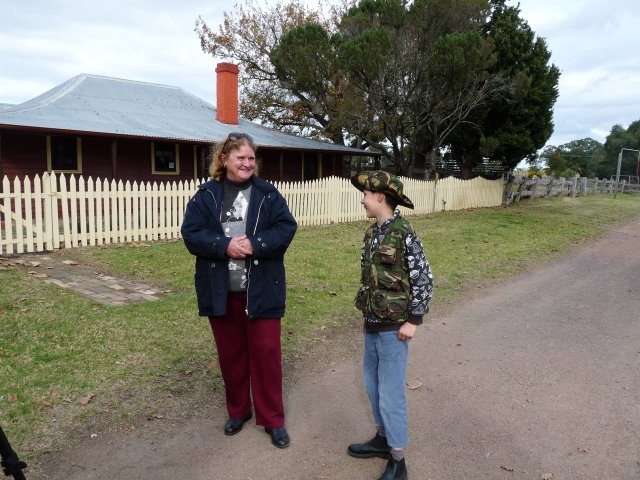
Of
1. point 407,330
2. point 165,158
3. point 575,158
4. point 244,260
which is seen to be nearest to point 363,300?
point 407,330

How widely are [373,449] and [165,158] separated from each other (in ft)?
53.8

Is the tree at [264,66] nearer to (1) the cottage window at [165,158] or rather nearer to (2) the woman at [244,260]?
(1) the cottage window at [165,158]

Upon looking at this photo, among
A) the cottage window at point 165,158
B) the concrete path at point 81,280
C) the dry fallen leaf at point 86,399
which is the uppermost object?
the cottage window at point 165,158

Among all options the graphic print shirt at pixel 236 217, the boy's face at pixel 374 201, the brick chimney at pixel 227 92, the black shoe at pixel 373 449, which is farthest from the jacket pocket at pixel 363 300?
the brick chimney at pixel 227 92

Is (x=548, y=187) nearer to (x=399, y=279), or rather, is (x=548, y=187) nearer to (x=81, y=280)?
(x=81, y=280)

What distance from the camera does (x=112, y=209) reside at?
9.80 meters

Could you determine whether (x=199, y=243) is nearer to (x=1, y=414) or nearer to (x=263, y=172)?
(x=1, y=414)

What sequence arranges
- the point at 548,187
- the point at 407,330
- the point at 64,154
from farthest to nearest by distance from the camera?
1. the point at 548,187
2. the point at 64,154
3. the point at 407,330

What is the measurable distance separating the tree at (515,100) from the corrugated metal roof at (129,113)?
5259 millimetres

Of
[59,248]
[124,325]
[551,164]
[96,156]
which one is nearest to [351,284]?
[124,325]

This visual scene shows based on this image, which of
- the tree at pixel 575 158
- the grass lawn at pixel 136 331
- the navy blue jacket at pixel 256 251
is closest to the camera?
the navy blue jacket at pixel 256 251

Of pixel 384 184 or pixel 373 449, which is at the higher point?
pixel 384 184

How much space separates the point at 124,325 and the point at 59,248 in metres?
4.98

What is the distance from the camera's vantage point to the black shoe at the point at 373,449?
3.05 meters
